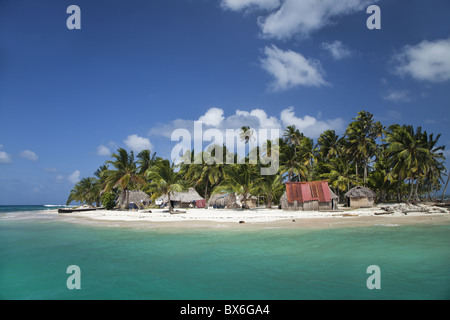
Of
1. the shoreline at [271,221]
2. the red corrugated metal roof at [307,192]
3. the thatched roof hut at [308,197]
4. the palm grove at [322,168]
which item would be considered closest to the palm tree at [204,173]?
the palm grove at [322,168]

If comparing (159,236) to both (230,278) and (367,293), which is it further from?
(367,293)

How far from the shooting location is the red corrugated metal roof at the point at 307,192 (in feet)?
99.2

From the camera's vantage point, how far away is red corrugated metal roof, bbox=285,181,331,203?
99.2 feet

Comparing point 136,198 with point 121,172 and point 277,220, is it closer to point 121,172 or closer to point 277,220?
point 121,172

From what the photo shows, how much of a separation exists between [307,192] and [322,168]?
41.2 ft

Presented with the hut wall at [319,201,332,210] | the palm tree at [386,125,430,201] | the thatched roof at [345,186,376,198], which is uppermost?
the palm tree at [386,125,430,201]

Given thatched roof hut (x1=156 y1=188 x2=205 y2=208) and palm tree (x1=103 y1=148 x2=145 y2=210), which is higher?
palm tree (x1=103 y1=148 x2=145 y2=210)

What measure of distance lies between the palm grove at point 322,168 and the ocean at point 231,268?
16.2 m

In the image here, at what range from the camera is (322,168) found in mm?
41500

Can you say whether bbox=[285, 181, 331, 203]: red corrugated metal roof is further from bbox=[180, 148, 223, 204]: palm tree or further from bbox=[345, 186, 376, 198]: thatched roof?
bbox=[180, 148, 223, 204]: palm tree

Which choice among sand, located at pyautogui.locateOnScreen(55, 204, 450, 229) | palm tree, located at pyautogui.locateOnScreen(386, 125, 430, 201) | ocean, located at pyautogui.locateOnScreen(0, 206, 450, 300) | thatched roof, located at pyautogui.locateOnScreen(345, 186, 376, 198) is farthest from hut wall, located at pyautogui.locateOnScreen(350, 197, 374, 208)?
ocean, located at pyautogui.locateOnScreen(0, 206, 450, 300)

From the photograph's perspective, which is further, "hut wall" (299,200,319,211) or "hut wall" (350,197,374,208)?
"hut wall" (350,197,374,208)

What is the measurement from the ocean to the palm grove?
16230 millimetres

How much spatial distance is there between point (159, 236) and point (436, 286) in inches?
464
